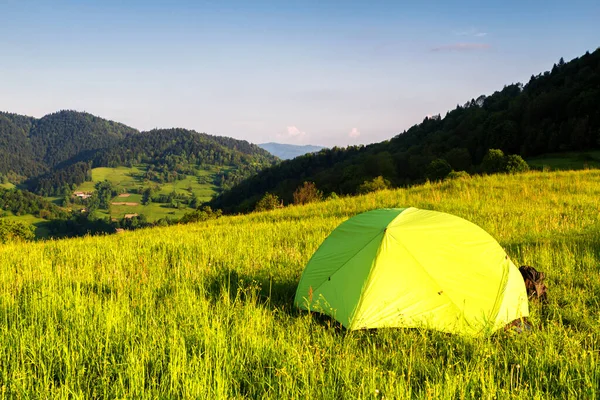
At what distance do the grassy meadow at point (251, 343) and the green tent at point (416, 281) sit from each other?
0.23m

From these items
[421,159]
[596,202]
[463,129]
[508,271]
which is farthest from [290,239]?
[463,129]

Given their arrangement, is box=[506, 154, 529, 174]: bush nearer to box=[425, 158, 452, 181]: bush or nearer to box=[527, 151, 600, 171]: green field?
box=[527, 151, 600, 171]: green field

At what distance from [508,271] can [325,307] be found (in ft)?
9.07

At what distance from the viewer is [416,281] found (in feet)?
16.5

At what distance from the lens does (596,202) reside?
12688 mm

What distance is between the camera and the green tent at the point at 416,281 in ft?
15.8

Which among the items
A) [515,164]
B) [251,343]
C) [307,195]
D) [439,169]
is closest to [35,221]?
[439,169]

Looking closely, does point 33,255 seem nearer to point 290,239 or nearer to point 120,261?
point 120,261

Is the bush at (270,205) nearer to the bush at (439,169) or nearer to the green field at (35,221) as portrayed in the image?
the bush at (439,169)

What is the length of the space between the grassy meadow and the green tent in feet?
0.74

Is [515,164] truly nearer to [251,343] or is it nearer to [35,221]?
[251,343]

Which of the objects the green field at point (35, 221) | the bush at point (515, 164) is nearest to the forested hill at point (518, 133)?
the bush at point (515, 164)

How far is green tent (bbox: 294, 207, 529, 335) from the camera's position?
15.8 feet

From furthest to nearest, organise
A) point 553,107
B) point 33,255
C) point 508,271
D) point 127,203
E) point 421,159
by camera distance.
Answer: point 127,203 < point 421,159 < point 553,107 < point 33,255 < point 508,271
